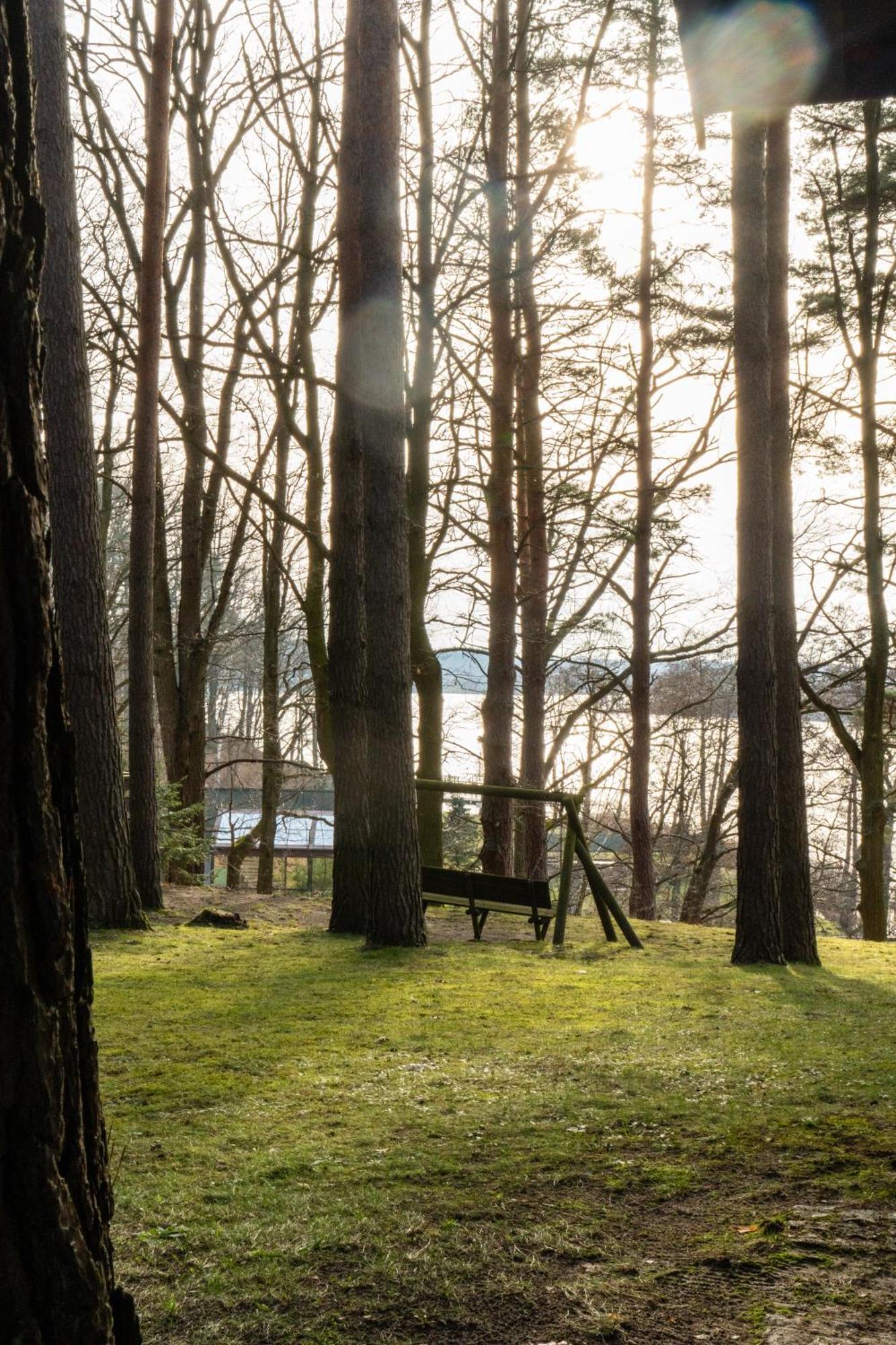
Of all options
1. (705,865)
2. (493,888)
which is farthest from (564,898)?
(705,865)

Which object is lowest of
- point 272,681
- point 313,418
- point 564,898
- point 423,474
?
point 564,898

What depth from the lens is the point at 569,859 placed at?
1113 centimetres

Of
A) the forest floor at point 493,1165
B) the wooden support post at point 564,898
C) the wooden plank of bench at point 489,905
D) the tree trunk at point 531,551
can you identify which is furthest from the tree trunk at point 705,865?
the forest floor at point 493,1165

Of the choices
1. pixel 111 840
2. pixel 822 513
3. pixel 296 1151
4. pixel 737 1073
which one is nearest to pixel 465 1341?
pixel 296 1151

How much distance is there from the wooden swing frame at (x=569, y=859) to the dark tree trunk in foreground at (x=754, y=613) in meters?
1.22

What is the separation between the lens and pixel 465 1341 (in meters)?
2.54

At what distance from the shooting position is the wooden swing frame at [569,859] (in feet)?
32.9

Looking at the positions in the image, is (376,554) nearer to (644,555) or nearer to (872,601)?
(644,555)

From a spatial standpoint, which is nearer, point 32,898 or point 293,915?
point 32,898

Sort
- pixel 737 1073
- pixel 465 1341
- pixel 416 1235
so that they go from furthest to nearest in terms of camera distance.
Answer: pixel 737 1073
pixel 416 1235
pixel 465 1341

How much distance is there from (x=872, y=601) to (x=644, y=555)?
3482mm

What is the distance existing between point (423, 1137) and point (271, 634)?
17.0 m

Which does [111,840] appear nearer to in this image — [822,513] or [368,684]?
[368,684]

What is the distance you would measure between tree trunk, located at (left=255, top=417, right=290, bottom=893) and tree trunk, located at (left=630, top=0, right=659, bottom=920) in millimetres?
6053
